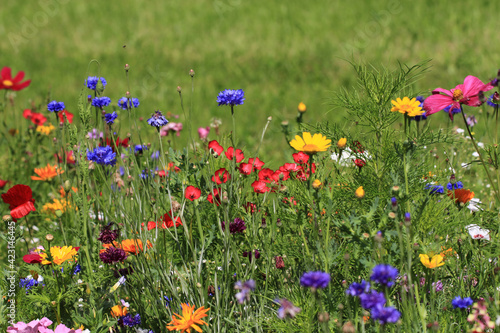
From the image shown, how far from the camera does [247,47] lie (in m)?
6.68

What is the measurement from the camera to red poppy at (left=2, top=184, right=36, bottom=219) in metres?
1.97

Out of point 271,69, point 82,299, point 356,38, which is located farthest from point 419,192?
point 356,38

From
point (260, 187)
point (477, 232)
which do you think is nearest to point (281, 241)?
point (260, 187)

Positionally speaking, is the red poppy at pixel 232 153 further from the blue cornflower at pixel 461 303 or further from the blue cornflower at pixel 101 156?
the blue cornflower at pixel 461 303

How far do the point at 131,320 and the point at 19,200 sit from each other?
64 cm

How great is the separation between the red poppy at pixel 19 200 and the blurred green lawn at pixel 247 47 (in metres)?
2.72

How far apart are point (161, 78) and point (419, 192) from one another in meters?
4.79

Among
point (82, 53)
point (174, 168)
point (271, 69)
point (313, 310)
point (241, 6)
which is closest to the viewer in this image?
point (313, 310)

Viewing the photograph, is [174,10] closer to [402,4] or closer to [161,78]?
[161,78]

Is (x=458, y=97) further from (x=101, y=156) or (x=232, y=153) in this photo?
(x=101, y=156)

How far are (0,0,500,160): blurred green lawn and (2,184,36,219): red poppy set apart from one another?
272cm

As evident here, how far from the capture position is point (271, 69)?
20.2 feet

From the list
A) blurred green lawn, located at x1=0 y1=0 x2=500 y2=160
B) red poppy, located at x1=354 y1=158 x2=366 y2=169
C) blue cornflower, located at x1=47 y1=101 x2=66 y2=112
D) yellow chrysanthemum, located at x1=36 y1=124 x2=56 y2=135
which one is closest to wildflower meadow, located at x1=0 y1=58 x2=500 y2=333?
red poppy, located at x1=354 y1=158 x2=366 y2=169

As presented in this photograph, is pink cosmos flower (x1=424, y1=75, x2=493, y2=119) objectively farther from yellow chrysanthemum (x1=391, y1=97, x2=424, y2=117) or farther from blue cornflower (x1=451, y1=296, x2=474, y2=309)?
blue cornflower (x1=451, y1=296, x2=474, y2=309)
